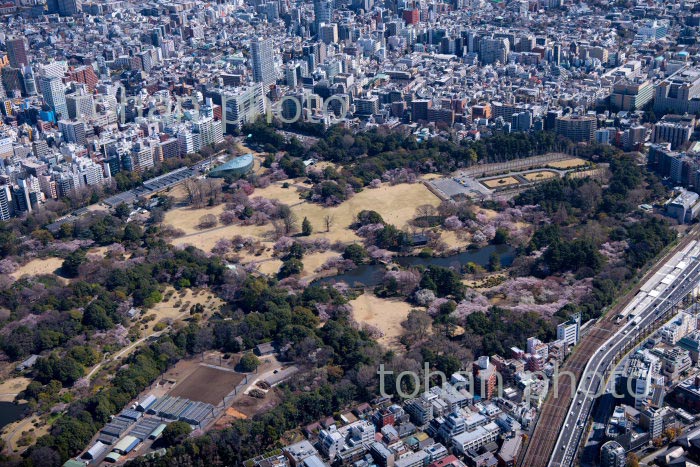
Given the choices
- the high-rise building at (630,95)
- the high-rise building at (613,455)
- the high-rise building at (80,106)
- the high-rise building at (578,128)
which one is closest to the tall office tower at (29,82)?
the high-rise building at (80,106)

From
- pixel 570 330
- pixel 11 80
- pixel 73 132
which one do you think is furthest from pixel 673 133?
pixel 11 80

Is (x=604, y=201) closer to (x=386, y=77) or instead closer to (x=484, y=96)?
(x=484, y=96)

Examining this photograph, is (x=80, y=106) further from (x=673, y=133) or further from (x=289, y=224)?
(x=673, y=133)

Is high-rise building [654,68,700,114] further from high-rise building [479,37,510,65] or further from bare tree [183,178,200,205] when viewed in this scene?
bare tree [183,178,200,205]

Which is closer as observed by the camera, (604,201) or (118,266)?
(118,266)

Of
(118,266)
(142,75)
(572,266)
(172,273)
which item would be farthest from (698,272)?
(142,75)

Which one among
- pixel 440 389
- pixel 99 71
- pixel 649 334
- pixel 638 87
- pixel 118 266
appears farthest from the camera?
pixel 99 71
